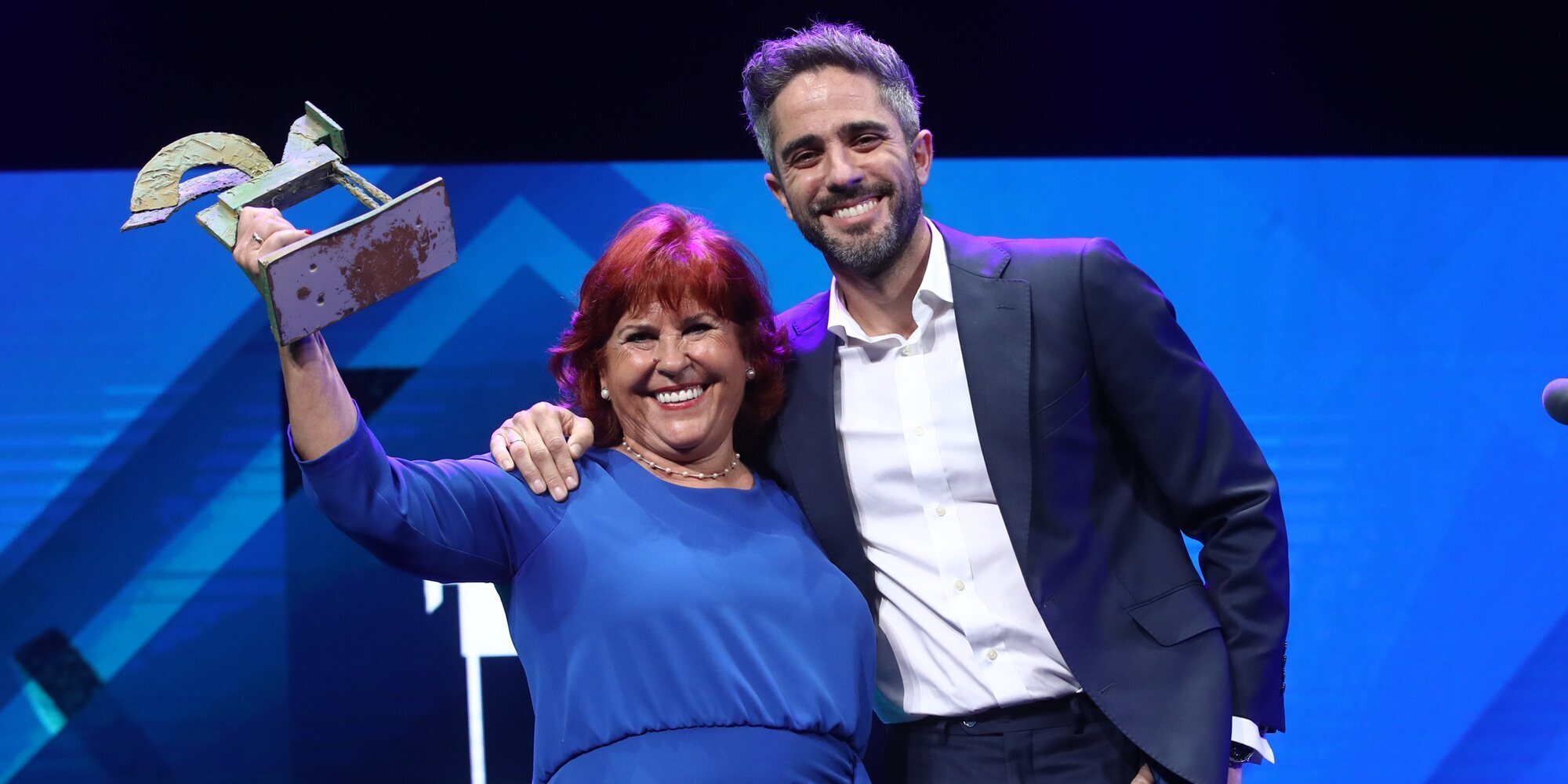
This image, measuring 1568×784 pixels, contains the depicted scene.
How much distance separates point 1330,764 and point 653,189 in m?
2.08

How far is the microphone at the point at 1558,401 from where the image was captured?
1.44m

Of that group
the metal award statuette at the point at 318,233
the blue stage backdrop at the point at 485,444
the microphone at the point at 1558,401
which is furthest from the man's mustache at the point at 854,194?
the blue stage backdrop at the point at 485,444

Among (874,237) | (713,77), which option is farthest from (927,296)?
(713,77)

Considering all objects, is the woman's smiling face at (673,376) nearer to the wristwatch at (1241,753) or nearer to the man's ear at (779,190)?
the man's ear at (779,190)

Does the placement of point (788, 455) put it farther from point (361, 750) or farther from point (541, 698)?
point (361, 750)

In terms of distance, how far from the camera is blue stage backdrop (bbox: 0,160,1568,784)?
9.29 ft

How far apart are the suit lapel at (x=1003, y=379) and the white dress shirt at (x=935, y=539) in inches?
1.1

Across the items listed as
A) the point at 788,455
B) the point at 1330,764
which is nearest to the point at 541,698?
the point at 788,455

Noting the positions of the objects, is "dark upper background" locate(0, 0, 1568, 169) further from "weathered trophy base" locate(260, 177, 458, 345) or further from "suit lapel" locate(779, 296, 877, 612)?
"weathered trophy base" locate(260, 177, 458, 345)

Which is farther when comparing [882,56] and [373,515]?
[882,56]

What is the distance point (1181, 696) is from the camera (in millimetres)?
1641

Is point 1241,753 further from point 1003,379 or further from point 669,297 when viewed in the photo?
point 669,297

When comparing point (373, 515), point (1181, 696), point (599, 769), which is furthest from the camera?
point (1181, 696)

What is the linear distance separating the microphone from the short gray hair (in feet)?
2.91
